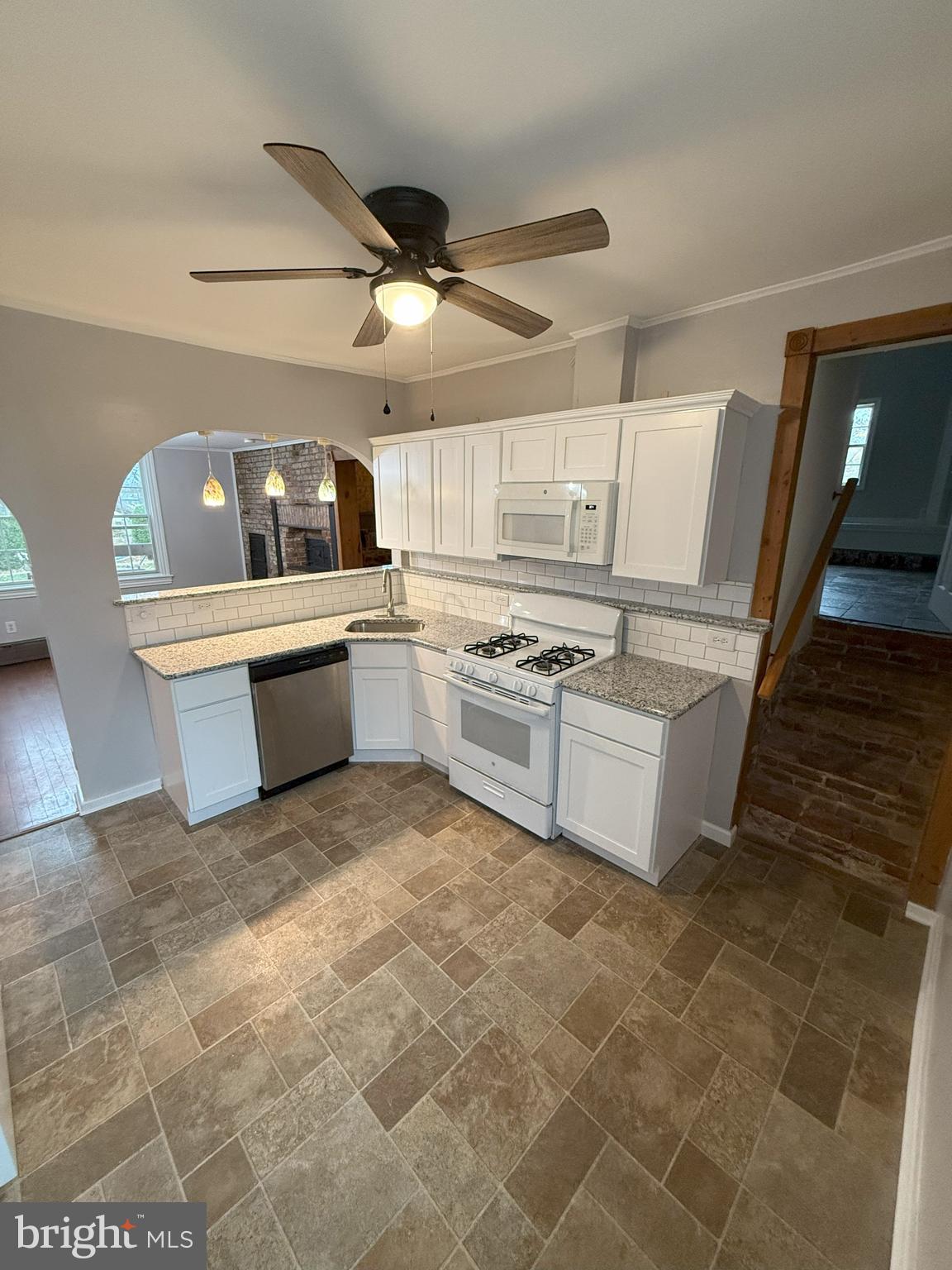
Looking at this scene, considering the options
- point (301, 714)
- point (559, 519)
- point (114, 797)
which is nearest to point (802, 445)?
point (559, 519)

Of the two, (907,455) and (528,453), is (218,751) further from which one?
(907,455)

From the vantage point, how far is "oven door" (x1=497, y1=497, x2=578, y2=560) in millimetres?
2629

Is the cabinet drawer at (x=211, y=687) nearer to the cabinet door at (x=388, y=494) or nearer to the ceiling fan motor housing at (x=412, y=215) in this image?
the cabinet door at (x=388, y=494)

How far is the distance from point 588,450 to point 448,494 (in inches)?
43.3

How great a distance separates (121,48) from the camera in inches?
42.1

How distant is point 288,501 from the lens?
688 centimetres

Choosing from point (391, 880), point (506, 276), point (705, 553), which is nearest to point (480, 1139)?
point (391, 880)

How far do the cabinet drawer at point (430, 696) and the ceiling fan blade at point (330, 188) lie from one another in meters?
2.25

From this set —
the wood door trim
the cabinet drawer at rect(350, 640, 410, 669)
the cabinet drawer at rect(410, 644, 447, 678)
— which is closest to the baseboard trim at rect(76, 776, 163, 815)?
the cabinet drawer at rect(350, 640, 410, 669)

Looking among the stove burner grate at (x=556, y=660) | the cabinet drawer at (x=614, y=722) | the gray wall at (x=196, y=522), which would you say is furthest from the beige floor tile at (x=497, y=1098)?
the gray wall at (x=196, y=522)

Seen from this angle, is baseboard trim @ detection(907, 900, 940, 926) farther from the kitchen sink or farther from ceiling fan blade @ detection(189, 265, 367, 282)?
→ ceiling fan blade @ detection(189, 265, 367, 282)

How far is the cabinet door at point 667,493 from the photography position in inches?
86.4

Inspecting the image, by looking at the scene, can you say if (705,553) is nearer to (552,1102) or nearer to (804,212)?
(804,212)

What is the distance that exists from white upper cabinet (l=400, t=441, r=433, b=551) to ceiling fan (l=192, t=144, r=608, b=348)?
168cm
